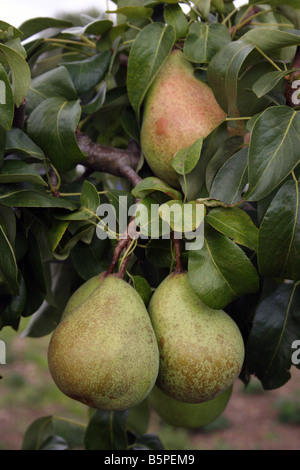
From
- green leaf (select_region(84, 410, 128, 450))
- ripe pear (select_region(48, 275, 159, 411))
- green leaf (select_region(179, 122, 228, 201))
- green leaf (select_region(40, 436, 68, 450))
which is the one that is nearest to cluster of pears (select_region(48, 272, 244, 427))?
ripe pear (select_region(48, 275, 159, 411))

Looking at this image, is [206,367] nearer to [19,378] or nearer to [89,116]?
[89,116]

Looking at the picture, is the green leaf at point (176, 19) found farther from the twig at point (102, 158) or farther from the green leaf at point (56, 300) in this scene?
the green leaf at point (56, 300)

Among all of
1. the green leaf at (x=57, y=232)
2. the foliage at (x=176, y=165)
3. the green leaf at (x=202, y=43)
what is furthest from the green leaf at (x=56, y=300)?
the green leaf at (x=202, y=43)

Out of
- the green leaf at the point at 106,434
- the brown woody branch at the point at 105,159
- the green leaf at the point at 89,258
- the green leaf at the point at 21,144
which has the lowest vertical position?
the green leaf at the point at 106,434

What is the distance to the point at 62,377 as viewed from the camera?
0.54 metres

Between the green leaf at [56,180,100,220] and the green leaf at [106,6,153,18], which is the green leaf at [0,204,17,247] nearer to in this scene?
the green leaf at [56,180,100,220]

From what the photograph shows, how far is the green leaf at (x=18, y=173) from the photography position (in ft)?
1.89

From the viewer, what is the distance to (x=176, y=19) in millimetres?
684

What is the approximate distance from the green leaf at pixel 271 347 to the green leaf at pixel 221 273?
0.36ft

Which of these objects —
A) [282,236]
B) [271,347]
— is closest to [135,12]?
[282,236]

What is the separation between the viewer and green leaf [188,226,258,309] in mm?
559

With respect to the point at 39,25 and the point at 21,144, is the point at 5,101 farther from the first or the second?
the point at 39,25

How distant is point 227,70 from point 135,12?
191mm
